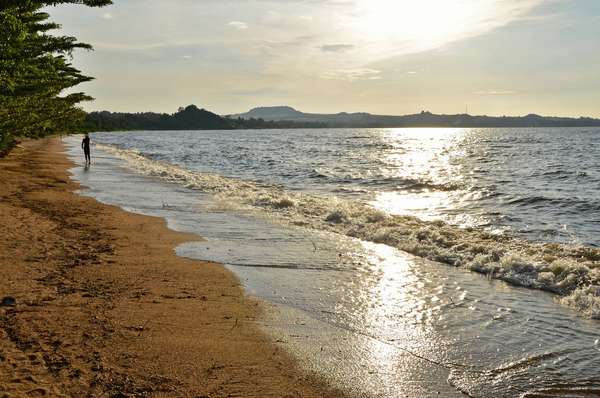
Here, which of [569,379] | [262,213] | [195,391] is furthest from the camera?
[262,213]

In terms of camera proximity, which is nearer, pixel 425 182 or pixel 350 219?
pixel 350 219

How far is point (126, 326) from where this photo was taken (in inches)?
245

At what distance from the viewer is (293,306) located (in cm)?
762

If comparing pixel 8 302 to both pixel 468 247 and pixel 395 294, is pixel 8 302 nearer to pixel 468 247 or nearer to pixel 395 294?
pixel 395 294

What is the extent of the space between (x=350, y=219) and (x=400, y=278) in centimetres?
668

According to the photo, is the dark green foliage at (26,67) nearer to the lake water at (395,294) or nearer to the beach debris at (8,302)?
the lake water at (395,294)

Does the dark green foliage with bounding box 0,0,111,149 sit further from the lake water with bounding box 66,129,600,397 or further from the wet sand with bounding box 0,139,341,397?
the wet sand with bounding box 0,139,341,397

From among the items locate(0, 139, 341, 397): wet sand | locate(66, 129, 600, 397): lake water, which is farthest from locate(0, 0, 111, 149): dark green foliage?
locate(0, 139, 341, 397): wet sand

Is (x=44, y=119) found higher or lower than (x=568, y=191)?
higher

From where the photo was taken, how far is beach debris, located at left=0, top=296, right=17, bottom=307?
254 inches

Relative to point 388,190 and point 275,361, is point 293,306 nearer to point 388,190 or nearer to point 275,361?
point 275,361

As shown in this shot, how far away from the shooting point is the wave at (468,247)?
9273 mm

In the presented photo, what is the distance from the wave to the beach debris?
791cm

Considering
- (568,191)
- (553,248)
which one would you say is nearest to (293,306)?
(553,248)
